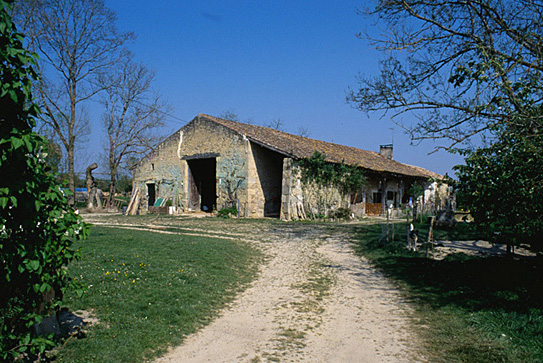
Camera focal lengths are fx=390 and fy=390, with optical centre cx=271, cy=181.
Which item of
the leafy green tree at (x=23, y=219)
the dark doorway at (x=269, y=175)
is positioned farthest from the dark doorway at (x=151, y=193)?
the leafy green tree at (x=23, y=219)

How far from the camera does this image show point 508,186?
6629 mm

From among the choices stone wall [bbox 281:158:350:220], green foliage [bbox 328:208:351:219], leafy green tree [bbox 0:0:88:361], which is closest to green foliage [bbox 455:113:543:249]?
leafy green tree [bbox 0:0:88:361]

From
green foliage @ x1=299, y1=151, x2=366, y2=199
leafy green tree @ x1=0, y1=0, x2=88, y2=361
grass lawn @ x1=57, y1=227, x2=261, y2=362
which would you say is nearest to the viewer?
leafy green tree @ x1=0, y1=0, x2=88, y2=361

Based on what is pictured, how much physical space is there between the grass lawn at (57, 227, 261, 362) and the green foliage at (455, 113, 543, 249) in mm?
4756

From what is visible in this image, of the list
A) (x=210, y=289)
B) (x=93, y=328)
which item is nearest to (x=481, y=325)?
(x=210, y=289)

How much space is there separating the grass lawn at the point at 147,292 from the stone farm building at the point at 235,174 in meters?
11.4

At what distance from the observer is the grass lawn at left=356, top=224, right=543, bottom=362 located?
4.75 m

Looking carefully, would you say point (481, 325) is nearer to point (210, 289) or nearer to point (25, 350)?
point (210, 289)

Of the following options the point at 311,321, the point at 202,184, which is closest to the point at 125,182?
the point at 202,184

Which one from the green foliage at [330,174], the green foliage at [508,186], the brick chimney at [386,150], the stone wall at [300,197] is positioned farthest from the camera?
the brick chimney at [386,150]

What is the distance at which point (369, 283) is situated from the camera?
26.8 feet

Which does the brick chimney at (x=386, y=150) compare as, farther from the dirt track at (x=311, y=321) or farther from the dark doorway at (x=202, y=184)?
the dirt track at (x=311, y=321)

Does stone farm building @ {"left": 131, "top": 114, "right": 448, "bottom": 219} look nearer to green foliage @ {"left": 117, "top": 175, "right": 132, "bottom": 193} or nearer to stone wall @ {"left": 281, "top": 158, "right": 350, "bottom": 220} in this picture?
stone wall @ {"left": 281, "top": 158, "right": 350, "bottom": 220}

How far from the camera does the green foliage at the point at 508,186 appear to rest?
20.3 ft
